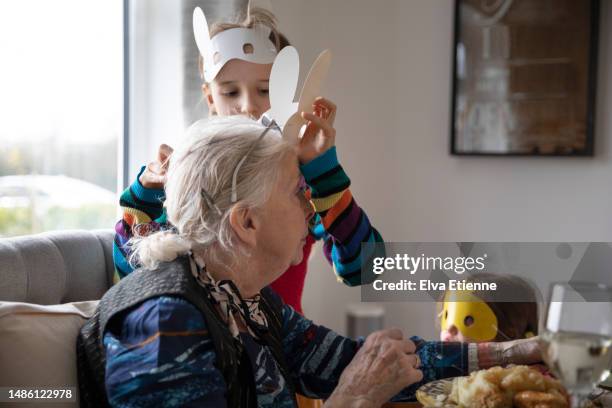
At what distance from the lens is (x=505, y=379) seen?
3.41 feet

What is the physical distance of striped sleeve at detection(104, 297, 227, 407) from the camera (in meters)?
0.94

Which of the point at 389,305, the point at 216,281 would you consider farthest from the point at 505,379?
the point at 389,305

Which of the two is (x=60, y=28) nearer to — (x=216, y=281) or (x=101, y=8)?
(x=101, y=8)

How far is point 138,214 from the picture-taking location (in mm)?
1466

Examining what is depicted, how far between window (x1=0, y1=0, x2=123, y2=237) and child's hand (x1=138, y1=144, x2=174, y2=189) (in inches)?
39.7

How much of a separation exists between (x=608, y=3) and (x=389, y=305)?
1.59 m

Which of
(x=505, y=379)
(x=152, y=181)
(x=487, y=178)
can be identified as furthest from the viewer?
(x=487, y=178)

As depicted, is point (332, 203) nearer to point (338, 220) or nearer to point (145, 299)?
point (338, 220)

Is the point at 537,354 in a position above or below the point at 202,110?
below

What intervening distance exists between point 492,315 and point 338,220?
479 mm

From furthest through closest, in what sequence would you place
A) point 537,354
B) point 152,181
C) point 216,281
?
point 152,181
point 537,354
point 216,281

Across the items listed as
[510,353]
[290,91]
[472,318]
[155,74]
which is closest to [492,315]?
[472,318]

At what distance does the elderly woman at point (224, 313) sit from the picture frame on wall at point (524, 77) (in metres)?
1.91

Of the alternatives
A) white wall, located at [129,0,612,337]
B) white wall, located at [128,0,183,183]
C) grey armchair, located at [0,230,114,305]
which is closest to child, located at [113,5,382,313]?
grey armchair, located at [0,230,114,305]
